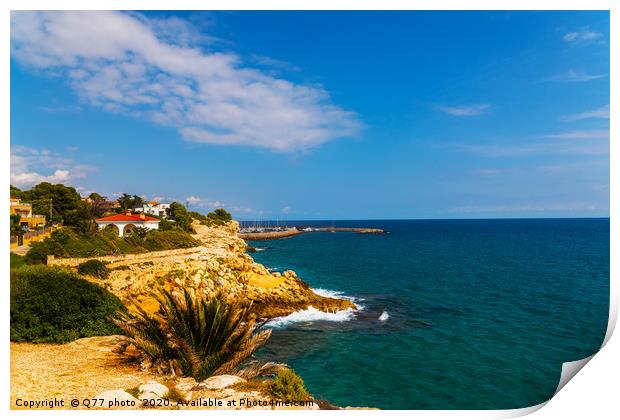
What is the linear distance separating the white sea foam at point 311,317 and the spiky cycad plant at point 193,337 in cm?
972

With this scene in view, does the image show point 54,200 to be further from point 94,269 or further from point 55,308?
point 55,308

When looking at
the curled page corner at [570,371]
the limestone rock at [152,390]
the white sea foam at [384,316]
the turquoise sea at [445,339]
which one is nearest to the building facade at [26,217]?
the turquoise sea at [445,339]

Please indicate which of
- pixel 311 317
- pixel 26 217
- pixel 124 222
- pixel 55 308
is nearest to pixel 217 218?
pixel 124 222

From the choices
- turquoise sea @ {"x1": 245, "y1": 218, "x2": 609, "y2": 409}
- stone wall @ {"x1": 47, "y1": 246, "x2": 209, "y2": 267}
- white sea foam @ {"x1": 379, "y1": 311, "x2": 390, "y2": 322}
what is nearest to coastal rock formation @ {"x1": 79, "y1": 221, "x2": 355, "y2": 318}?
stone wall @ {"x1": 47, "y1": 246, "x2": 209, "y2": 267}

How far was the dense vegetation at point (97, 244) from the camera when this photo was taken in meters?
15.3

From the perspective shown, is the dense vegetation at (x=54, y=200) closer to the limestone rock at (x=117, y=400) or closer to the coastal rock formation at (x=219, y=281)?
the coastal rock formation at (x=219, y=281)

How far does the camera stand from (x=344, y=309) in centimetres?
1925

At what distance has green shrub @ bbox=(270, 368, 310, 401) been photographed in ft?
19.0

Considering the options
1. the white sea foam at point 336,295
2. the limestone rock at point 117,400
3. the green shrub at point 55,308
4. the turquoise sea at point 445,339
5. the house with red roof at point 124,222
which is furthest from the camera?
the house with red roof at point 124,222

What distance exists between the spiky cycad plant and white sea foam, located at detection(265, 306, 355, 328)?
9.72 metres

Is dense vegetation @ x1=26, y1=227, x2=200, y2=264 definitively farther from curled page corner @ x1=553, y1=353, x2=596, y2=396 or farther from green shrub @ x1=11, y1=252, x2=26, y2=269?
curled page corner @ x1=553, y1=353, x2=596, y2=396
